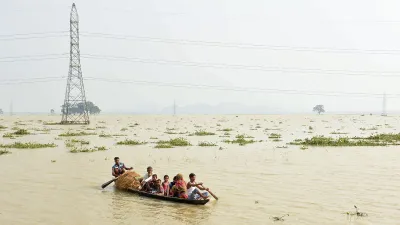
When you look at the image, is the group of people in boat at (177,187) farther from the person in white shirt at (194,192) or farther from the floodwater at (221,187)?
the floodwater at (221,187)

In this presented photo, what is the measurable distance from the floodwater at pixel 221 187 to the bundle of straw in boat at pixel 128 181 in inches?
16.5

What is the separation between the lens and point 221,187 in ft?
59.9

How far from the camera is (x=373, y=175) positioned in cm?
2097

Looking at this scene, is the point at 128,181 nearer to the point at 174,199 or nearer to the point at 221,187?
the point at 174,199

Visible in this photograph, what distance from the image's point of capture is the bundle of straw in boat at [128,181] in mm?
17641

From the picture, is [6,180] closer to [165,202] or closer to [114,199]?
[114,199]

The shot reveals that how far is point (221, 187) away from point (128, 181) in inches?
158

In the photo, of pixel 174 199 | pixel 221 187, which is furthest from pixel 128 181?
pixel 221 187

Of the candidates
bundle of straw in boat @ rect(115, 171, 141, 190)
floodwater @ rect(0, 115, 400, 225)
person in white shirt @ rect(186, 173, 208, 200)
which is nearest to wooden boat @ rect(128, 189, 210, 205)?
floodwater @ rect(0, 115, 400, 225)

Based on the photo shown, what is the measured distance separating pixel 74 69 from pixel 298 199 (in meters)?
52.4

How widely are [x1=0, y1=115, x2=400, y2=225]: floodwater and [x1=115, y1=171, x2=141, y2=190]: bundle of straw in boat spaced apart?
0.42 m

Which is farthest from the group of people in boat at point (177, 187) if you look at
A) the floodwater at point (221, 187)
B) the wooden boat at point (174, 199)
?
the floodwater at point (221, 187)

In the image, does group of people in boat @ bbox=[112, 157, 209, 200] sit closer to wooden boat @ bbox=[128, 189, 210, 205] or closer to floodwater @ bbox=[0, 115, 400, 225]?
wooden boat @ bbox=[128, 189, 210, 205]

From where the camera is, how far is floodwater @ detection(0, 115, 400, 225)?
13539 millimetres
